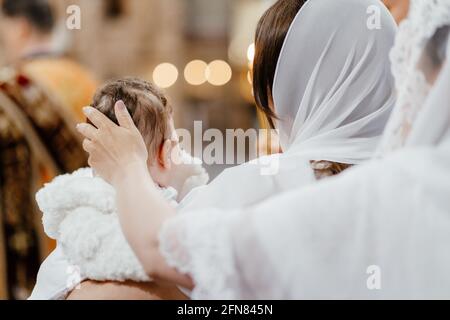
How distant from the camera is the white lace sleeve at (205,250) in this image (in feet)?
4.03

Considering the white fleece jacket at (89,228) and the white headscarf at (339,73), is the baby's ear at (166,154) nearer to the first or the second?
the white fleece jacket at (89,228)

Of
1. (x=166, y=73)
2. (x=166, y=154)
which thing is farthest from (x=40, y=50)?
(x=166, y=73)

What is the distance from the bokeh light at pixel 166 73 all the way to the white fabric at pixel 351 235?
16.1 meters

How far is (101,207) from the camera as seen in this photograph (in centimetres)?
160

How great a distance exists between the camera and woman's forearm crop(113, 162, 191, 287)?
4.31 ft

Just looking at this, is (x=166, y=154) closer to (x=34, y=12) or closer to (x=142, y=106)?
(x=142, y=106)

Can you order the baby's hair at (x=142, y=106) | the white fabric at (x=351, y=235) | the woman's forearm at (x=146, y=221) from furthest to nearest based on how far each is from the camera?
the baby's hair at (x=142, y=106)
the woman's forearm at (x=146, y=221)
the white fabric at (x=351, y=235)

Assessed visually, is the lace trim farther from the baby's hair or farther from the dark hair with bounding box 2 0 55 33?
the dark hair with bounding box 2 0 55 33

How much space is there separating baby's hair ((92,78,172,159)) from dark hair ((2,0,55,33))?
249 cm

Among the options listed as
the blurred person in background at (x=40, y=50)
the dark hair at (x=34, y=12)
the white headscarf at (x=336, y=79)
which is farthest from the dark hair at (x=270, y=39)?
the dark hair at (x=34, y=12)

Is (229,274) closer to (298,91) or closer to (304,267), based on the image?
(304,267)

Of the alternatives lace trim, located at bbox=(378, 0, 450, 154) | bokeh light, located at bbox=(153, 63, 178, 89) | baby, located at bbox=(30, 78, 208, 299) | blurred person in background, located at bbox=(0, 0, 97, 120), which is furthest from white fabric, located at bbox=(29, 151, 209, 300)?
bokeh light, located at bbox=(153, 63, 178, 89)

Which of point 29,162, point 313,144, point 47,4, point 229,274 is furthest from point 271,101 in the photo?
point 47,4

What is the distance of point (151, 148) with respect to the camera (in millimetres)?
1719
